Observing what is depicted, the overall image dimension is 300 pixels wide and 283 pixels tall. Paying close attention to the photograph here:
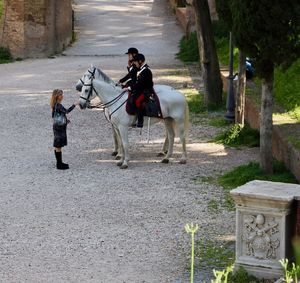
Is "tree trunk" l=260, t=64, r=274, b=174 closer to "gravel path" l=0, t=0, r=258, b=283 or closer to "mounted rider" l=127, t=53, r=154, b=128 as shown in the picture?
"gravel path" l=0, t=0, r=258, b=283

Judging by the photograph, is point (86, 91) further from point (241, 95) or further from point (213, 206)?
point (213, 206)

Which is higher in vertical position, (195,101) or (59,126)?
(59,126)

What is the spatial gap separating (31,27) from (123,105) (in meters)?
15.7

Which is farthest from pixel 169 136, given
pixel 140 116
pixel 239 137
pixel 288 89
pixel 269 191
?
pixel 269 191

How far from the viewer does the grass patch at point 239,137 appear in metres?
19.6

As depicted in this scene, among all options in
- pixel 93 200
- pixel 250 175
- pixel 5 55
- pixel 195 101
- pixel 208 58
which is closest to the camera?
pixel 93 200

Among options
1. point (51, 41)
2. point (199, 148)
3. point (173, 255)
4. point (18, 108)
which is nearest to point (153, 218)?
point (173, 255)

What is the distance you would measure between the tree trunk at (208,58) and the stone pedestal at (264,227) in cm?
1225

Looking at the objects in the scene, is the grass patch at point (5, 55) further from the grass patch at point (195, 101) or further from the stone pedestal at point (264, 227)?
the stone pedestal at point (264, 227)

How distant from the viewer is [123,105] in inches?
714

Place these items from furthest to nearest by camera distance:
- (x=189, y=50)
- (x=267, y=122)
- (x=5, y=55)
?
(x=5, y=55) < (x=189, y=50) < (x=267, y=122)

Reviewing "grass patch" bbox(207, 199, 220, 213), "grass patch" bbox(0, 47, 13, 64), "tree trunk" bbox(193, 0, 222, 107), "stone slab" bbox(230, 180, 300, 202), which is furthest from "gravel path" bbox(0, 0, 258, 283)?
"grass patch" bbox(0, 47, 13, 64)

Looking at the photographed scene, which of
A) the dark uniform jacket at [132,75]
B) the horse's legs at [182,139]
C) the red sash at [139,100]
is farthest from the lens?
the dark uniform jacket at [132,75]

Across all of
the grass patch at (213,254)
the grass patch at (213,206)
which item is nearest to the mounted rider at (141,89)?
the grass patch at (213,206)
